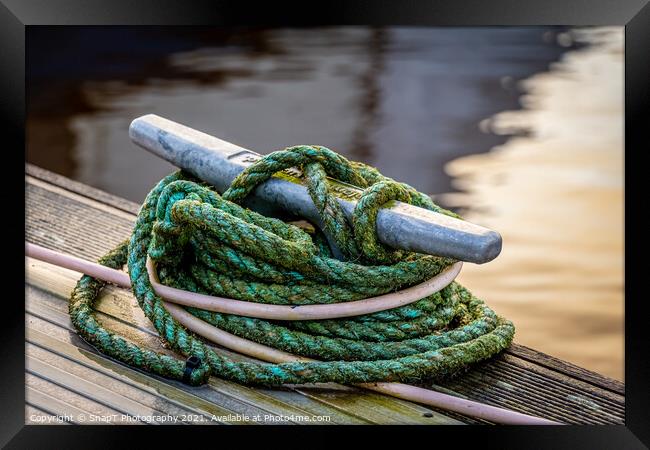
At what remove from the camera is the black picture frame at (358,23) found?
8.18ft

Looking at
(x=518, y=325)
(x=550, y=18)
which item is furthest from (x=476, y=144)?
(x=550, y=18)

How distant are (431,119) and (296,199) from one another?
4.02 meters

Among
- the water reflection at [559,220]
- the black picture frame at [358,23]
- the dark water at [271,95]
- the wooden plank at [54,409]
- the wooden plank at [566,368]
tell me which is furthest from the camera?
the dark water at [271,95]

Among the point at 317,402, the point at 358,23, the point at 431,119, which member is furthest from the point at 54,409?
the point at 431,119

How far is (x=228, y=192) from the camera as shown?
2.67m

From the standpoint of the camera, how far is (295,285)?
8.36 ft

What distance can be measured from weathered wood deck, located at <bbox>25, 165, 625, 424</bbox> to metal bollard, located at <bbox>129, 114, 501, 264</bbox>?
0.38 meters

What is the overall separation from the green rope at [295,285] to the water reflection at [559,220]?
94 centimetres

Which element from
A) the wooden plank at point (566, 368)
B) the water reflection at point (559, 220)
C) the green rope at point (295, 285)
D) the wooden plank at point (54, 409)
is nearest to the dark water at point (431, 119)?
the water reflection at point (559, 220)

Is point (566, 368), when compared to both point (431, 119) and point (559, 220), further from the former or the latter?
point (431, 119)

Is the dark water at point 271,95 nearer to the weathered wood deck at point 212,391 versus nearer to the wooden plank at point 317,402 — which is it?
the weathered wood deck at point 212,391

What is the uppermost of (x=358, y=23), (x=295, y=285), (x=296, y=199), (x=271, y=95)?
(x=271, y=95)

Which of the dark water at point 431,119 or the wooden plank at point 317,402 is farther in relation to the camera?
the dark water at point 431,119

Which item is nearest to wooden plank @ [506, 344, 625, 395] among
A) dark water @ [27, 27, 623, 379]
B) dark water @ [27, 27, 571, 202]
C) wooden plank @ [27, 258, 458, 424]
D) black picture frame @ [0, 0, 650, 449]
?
black picture frame @ [0, 0, 650, 449]
